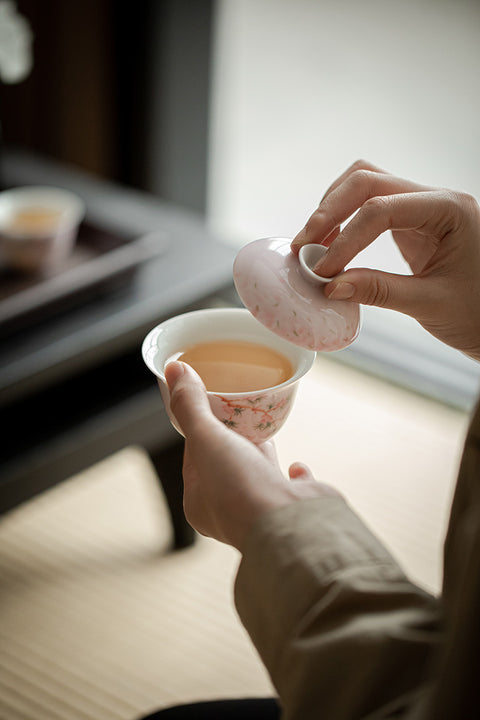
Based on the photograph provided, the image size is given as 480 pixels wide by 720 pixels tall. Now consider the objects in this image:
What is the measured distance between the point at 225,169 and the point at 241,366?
2.15m

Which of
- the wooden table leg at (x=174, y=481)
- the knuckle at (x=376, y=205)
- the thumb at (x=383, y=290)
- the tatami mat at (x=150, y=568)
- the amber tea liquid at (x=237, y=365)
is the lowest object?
the tatami mat at (x=150, y=568)

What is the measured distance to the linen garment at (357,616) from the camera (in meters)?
0.52

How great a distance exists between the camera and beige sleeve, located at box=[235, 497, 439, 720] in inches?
21.9

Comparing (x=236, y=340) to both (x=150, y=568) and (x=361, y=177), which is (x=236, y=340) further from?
(x=150, y=568)

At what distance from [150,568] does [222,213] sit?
1.59 m

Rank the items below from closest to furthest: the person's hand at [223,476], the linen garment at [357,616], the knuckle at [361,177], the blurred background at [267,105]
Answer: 1. the linen garment at [357,616]
2. the person's hand at [223,476]
3. the knuckle at [361,177]
4. the blurred background at [267,105]

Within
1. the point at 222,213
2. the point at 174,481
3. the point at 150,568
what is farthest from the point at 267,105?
the point at 150,568

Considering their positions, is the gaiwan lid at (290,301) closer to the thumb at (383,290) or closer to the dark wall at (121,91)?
the thumb at (383,290)

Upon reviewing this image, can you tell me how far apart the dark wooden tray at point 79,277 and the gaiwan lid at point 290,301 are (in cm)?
79

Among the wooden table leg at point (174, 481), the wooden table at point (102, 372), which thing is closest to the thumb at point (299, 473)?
the wooden table at point (102, 372)

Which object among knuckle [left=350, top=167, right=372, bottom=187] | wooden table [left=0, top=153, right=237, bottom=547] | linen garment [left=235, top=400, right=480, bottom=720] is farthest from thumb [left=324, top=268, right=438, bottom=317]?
wooden table [left=0, top=153, right=237, bottom=547]

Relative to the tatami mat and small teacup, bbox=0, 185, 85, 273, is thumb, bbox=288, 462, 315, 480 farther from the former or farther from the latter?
small teacup, bbox=0, 185, 85, 273

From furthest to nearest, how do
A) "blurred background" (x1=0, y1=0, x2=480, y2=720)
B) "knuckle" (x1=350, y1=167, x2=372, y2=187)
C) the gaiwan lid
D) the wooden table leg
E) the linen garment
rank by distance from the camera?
the wooden table leg
"blurred background" (x1=0, y1=0, x2=480, y2=720)
"knuckle" (x1=350, y1=167, x2=372, y2=187)
the gaiwan lid
the linen garment

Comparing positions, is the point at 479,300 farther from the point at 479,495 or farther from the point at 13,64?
the point at 13,64
